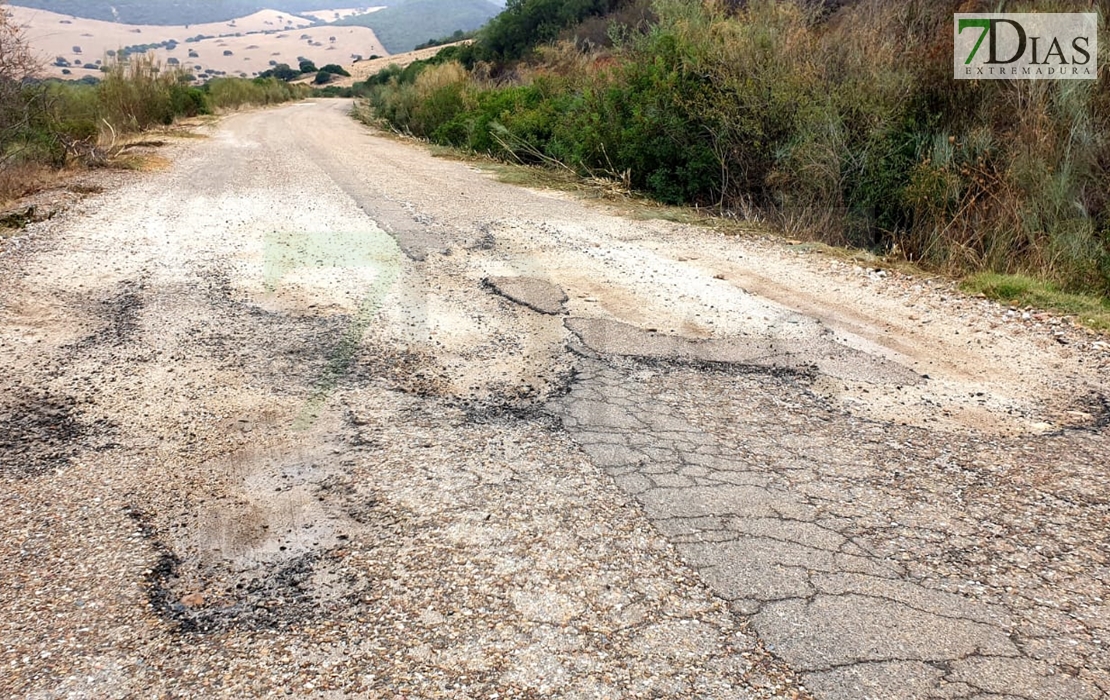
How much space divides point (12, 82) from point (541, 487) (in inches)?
376

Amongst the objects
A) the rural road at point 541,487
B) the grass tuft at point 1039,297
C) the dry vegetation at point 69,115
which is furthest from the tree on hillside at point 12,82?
the grass tuft at point 1039,297

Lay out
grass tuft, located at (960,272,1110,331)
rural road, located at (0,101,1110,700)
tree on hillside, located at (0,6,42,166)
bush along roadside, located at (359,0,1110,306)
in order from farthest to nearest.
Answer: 1. tree on hillside, located at (0,6,42,166)
2. bush along roadside, located at (359,0,1110,306)
3. grass tuft, located at (960,272,1110,331)
4. rural road, located at (0,101,1110,700)

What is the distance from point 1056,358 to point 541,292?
10.1 ft

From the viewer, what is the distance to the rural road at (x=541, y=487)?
7.02 feet

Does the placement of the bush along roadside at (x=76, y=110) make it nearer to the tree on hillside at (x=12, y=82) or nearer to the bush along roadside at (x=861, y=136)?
the tree on hillside at (x=12, y=82)

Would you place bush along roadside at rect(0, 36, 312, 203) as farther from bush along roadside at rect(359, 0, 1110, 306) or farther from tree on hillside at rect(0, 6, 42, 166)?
bush along roadside at rect(359, 0, 1110, 306)

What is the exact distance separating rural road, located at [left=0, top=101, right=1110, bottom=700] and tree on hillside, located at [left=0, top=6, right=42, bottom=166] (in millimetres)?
4615

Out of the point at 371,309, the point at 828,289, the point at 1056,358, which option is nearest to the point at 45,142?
the point at 371,309

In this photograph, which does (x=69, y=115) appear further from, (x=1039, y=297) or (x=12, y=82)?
(x=1039, y=297)

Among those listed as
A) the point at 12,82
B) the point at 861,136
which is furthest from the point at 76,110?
the point at 861,136

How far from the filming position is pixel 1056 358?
14.4 feet

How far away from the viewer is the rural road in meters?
2.14

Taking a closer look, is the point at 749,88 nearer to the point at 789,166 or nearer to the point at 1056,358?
the point at 789,166

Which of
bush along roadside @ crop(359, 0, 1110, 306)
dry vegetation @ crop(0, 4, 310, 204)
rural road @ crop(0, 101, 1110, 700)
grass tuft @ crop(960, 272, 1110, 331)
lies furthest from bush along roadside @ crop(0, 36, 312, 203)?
grass tuft @ crop(960, 272, 1110, 331)
